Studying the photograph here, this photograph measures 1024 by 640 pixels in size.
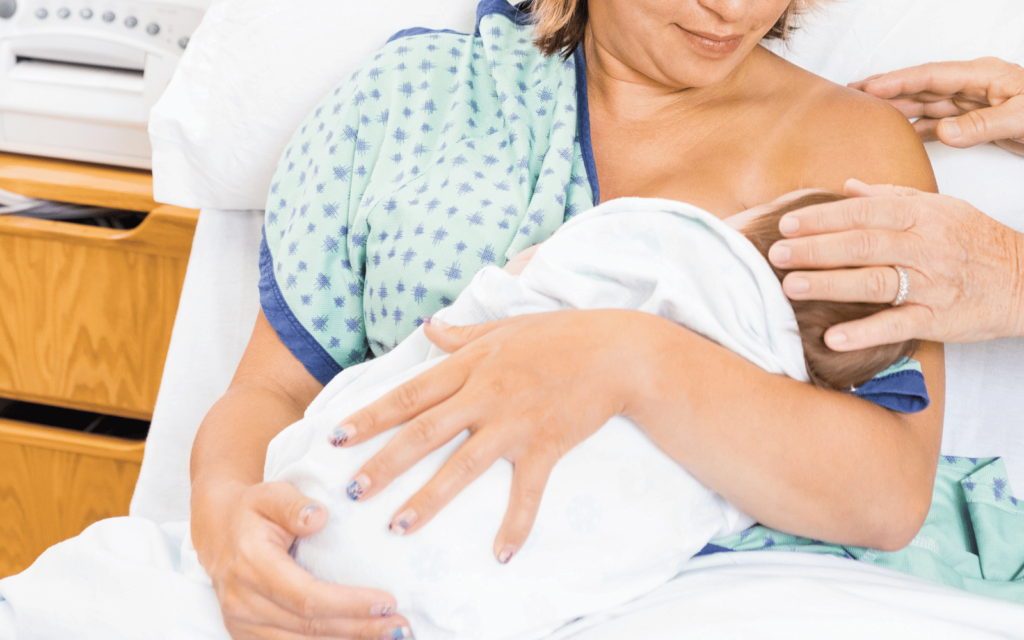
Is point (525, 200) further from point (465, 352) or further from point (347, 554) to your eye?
point (347, 554)

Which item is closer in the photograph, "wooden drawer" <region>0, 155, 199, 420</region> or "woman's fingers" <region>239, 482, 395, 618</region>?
"woman's fingers" <region>239, 482, 395, 618</region>

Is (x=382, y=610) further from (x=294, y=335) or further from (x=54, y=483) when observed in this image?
(x=54, y=483)

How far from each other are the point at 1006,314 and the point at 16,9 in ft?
A: 5.02

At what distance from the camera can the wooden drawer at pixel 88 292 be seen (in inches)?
51.6

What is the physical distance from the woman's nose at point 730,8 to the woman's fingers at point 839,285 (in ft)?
1.06

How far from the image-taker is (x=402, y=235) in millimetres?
911

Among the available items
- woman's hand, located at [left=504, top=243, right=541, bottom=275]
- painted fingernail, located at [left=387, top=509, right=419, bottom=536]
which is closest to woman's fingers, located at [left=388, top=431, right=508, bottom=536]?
painted fingernail, located at [left=387, top=509, right=419, bottom=536]

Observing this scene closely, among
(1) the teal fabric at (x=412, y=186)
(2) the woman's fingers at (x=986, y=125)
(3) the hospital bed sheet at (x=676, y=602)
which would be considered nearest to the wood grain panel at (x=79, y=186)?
(1) the teal fabric at (x=412, y=186)

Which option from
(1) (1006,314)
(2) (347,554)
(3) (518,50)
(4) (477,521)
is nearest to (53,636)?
(2) (347,554)

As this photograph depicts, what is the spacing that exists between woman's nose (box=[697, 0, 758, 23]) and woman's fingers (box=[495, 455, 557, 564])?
53cm

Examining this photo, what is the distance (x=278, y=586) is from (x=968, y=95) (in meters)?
1.04

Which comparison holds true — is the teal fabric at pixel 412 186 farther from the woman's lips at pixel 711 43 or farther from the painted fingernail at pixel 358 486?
the painted fingernail at pixel 358 486

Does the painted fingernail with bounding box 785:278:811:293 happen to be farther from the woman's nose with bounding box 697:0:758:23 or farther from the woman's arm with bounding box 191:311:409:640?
the woman's arm with bounding box 191:311:409:640

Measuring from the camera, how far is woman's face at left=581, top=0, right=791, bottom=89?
880mm
